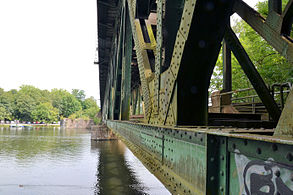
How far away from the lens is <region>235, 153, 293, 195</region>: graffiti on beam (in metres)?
1.23

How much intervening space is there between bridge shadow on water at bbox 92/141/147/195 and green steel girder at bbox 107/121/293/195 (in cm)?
1164

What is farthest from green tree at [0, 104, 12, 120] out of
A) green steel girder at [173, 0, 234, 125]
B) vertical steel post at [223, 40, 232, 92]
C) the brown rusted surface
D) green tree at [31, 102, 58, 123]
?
the brown rusted surface

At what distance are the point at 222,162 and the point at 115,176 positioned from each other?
16233mm

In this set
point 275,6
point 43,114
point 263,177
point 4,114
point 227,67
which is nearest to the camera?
point 263,177

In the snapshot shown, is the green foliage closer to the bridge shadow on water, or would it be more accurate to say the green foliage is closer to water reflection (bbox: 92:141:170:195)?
water reflection (bbox: 92:141:170:195)

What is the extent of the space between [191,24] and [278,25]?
10.5ft

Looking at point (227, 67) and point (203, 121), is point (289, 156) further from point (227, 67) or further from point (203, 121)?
point (227, 67)

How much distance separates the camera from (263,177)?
1.36m

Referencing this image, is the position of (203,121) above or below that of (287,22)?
below

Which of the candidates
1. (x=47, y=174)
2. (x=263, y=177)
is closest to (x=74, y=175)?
(x=47, y=174)

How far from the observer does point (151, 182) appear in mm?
16203

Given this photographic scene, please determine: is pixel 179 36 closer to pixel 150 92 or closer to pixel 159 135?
pixel 159 135

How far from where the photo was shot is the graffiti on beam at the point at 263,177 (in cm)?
123

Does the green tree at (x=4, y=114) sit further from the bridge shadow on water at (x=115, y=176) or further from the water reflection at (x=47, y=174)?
the bridge shadow on water at (x=115, y=176)
